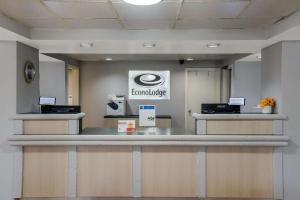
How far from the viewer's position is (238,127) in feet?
11.6

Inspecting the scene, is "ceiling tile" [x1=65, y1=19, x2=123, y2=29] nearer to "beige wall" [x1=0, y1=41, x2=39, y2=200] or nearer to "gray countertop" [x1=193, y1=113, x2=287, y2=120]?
"beige wall" [x1=0, y1=41, x2=39, y2=200]

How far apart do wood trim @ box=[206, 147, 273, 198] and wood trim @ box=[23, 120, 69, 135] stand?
1.85 meters

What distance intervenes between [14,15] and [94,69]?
155 inches

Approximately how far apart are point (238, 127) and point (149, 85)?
3.64m

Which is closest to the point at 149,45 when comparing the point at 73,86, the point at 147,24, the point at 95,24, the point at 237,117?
the point at 147,24

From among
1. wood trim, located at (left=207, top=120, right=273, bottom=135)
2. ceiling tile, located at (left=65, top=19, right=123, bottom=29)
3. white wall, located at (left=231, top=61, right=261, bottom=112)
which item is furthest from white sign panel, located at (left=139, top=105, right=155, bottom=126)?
white wall, located at (left=231, top=61, right=261, bottom=112)

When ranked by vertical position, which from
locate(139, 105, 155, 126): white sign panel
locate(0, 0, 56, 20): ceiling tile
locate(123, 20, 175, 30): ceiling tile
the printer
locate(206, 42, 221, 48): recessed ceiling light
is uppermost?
locate(123, 20, 175, 30): ceiling tile

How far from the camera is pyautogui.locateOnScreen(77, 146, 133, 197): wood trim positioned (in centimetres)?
358

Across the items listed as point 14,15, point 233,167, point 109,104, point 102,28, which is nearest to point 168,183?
point 233,167

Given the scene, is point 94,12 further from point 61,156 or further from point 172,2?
point 61,156

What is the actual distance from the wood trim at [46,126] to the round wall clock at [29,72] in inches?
24.8

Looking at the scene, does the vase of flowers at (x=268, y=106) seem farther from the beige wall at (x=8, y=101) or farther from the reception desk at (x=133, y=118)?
the beige wall at (x=8, y=101)

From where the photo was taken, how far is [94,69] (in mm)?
6891

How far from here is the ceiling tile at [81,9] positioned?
2.58 metres
